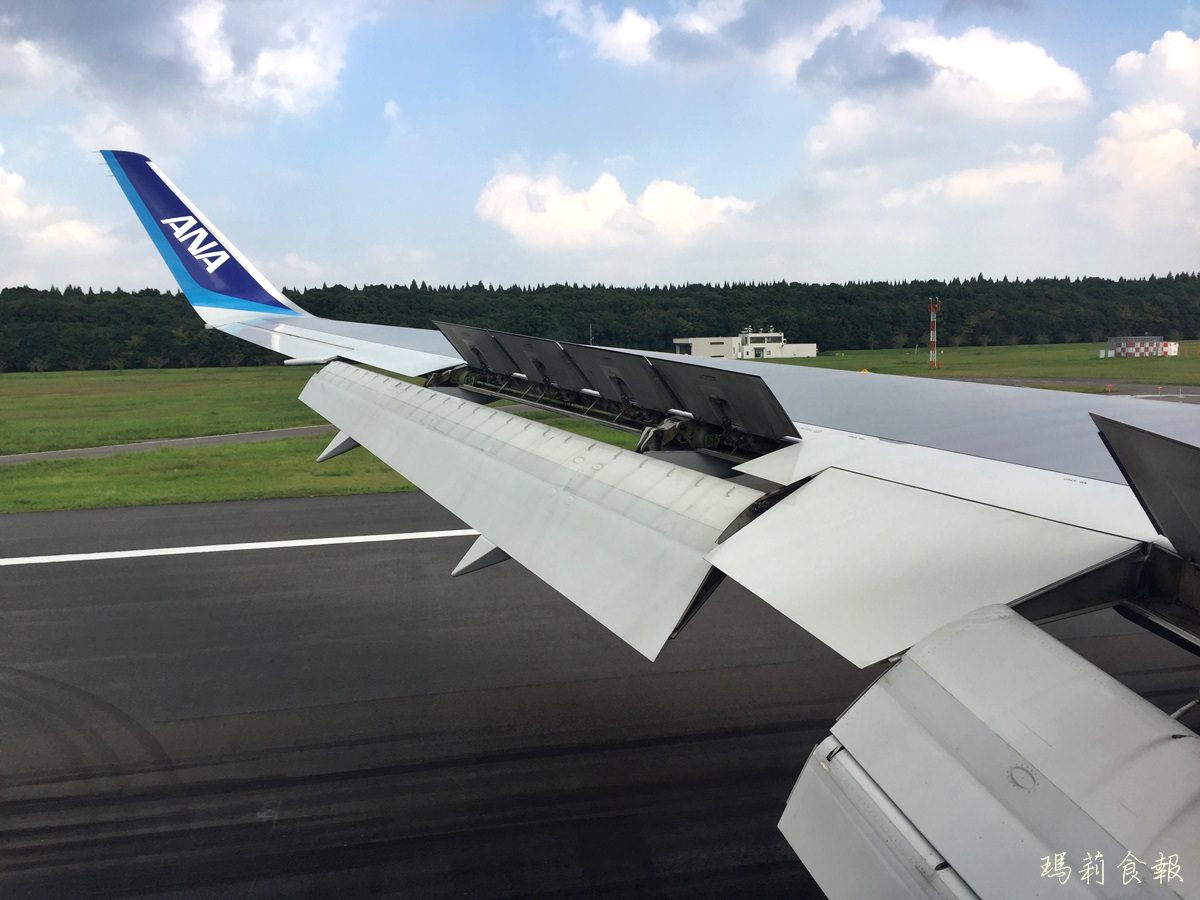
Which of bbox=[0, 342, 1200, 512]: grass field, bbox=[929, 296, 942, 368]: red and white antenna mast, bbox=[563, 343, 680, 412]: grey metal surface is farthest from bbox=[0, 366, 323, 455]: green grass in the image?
bbox=[563, 343, 680, 412]: grey metal surface

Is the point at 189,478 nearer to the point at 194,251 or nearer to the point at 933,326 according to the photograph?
the point at 194,251

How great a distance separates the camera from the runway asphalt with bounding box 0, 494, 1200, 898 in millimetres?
4648

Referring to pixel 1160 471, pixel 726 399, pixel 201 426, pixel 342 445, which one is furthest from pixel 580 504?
pixel 201 426

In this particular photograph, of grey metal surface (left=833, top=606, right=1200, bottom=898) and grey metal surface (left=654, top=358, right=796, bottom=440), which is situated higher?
grey metal surface (left=654, top=358, right=796, bottom=440)

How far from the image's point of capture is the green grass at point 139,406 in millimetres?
23828

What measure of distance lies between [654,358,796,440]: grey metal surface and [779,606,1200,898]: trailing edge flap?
2201 millimetres

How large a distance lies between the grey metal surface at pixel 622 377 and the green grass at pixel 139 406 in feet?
70.5

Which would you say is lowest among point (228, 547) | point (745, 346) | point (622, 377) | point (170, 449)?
point (228, 547)

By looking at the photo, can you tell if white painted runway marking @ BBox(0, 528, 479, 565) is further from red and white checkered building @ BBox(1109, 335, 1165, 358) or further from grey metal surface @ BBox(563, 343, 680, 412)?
red and white checkered building @ BBox(1109, 335, 1165, 358)

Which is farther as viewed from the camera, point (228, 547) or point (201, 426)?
point (201, 426)

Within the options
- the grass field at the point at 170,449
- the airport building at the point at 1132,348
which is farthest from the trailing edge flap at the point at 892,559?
the airport building at the point at 1132,348

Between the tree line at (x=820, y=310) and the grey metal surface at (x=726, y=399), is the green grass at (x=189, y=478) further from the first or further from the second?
the grey metal surface at (x=726, y=399)

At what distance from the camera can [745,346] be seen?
73.4 feet

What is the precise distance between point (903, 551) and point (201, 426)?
2635cm
